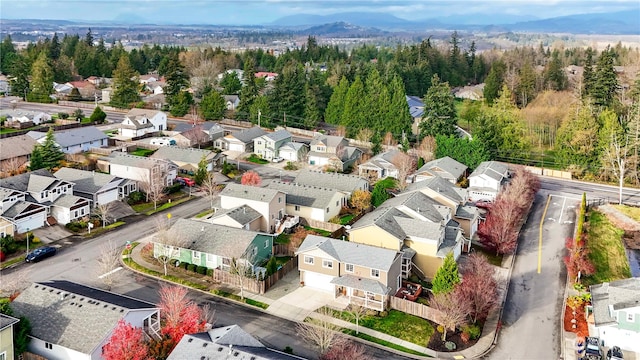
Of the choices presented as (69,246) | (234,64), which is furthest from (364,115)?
(234,64)

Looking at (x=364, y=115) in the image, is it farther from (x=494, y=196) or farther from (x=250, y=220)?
(x=250, y=220)

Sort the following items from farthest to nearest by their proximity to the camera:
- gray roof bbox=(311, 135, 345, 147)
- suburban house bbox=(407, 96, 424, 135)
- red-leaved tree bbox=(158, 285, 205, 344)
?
suburban house bbox=(407, 96, 424, 135) < gray roof bbox=(311, 135, 345, 147) < red-leaved tree bbox=(158, 285, 205, 344)

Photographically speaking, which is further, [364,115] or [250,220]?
[364,115]

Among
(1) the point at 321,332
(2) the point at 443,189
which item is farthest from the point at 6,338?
(2) the point at 443,189

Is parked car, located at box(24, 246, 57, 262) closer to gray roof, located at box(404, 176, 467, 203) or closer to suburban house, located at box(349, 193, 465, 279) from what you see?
suburban house, located at box(349, 193, 465, 279)

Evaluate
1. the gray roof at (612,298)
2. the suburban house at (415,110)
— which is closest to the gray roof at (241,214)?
the gray roof at (612,298)

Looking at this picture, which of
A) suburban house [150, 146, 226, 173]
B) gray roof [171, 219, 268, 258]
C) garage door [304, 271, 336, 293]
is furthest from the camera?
suburban house [150, 146, 226, 173]

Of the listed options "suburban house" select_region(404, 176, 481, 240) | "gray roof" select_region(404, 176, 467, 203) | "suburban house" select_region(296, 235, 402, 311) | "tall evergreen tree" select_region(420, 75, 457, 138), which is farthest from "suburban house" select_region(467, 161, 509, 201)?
"suburban house" select_region(296, 235, 402, 311)
